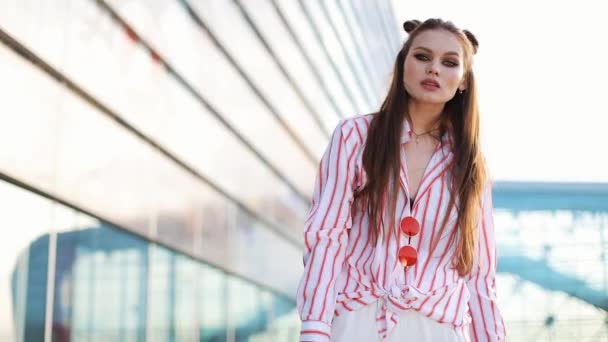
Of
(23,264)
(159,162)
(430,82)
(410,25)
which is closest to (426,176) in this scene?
(430,82)

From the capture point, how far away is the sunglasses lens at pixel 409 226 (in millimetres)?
2438

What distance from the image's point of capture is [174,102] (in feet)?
33.9

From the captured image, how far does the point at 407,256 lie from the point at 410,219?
0.31ft

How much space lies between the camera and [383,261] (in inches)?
94.1

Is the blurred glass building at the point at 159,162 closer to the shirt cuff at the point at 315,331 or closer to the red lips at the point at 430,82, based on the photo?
the red lips at the point at 430,82

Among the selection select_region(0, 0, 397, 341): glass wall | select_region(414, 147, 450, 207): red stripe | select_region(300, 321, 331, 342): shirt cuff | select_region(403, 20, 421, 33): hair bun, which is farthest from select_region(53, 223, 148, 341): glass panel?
select_region(300, 321, 331, 342): shirt cuff

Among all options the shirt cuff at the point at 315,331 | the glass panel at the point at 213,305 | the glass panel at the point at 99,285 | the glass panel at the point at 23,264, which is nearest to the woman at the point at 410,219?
the shirt cuff at the point at 315,331

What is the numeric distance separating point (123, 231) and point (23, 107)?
91.1 inches

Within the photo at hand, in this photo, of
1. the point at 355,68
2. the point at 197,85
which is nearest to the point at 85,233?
the point at 197,85

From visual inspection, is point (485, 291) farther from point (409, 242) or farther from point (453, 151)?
point (453, 151)

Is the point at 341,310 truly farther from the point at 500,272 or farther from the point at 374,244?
the point at 500,272

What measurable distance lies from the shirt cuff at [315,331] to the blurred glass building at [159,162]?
1061 millimetres

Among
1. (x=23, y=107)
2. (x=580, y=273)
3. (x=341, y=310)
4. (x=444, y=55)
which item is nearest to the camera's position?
(x=341, y=310)

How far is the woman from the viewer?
233cm
